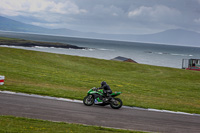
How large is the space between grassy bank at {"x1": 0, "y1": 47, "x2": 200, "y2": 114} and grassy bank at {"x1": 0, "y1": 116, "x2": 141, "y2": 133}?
20.3 ft

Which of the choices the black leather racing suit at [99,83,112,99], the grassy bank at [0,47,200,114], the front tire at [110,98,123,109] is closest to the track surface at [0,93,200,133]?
the front tire at [110,98,123,109]

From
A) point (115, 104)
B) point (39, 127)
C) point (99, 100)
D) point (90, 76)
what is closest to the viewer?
point (39, 127)

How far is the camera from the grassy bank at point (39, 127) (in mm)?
9297

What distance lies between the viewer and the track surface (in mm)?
11609

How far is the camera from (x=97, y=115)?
1293 centimetres

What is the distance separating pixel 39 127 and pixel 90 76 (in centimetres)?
2007

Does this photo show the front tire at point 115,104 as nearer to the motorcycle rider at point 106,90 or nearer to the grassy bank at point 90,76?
the motorcycle rider at point 106,90

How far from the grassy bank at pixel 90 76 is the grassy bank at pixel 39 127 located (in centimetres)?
618

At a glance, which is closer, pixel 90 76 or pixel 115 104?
pixel 115 104

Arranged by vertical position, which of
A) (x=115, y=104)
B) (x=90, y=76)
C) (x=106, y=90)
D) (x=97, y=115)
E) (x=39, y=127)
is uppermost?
(x=106, y=90)

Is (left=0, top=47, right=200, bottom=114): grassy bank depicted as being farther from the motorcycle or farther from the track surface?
the track surface

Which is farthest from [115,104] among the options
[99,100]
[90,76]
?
[90,76]

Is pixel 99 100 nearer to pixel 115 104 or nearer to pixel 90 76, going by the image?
pixel 115 104

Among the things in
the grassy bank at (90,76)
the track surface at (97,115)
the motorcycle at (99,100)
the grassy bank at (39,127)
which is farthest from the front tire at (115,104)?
the grassy bank at (39,127)
